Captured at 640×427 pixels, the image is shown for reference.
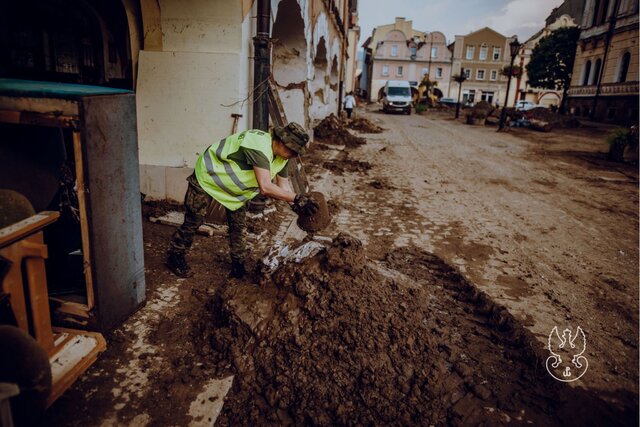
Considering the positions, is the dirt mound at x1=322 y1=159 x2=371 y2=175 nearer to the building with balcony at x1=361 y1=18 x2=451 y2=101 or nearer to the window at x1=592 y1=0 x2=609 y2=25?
the window at x1=592 y1=0 x2=609 y2=25

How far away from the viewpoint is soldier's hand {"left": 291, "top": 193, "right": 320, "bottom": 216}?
3.25m

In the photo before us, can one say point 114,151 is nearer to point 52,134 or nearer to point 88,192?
point 88,192

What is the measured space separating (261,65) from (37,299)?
157 inches

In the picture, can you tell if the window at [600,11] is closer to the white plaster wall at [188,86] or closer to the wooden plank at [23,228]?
the white plaster wall at [188,86]

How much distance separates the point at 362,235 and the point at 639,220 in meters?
4.57

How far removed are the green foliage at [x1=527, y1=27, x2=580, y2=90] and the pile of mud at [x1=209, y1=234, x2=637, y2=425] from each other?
36.3 metres

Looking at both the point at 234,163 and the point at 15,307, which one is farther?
the point at 234,163

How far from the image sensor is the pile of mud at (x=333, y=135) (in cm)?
1298

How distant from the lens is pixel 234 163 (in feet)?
10.8

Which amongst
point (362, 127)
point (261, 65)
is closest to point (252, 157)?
point (261, 65)

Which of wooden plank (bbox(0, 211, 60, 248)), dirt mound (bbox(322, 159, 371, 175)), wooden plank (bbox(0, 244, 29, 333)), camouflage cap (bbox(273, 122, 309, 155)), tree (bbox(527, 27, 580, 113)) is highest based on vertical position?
tree (bbox(527, 27, 580, 113))

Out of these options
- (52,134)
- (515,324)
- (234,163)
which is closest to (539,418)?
(515,324)

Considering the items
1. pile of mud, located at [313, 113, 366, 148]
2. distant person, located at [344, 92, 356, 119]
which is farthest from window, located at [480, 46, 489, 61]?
pile of mud, located at [313, 113, 366, 148]

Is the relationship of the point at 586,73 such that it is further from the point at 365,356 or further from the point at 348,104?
the point at 365,356
